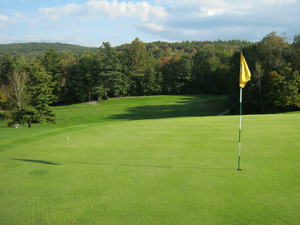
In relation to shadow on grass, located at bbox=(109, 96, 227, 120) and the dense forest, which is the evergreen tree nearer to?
the dense forest

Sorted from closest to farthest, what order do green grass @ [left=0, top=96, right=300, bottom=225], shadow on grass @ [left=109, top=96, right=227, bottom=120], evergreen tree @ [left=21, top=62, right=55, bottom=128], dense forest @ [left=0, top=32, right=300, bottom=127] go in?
green grass @ [left=0, top=96, right=300, bottom=225], evergreen tree @ [left=21, top=62, right=55, bottom=128], dense forest @ [left=0, top=32, right=300, bottom=127], shadow on grass @ [left=109, top=96, right=227, bottom=120]

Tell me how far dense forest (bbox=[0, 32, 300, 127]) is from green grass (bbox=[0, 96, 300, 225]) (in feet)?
77.0

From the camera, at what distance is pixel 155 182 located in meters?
5.89

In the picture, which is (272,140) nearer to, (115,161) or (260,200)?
(260,200)

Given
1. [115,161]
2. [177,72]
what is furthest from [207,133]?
[177,72]

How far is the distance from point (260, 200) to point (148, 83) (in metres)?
71.4

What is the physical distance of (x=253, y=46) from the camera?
4344 cm

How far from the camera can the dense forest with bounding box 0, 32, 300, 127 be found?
3195 centimetres

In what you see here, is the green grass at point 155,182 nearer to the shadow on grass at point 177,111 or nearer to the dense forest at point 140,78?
the dense forest at point 140,78

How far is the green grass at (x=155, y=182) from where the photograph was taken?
4.41m

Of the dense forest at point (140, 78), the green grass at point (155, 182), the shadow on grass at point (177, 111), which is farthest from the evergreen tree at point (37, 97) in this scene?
the green grass at point (155, 182)

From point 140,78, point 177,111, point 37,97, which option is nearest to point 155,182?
point 37,97

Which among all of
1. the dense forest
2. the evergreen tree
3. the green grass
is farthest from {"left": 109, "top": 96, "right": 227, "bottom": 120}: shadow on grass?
the green grass

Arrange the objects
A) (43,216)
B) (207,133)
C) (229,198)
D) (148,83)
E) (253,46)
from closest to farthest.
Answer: (43,216) → (229,198) → (207,133) → (253,46) → (148,83)
